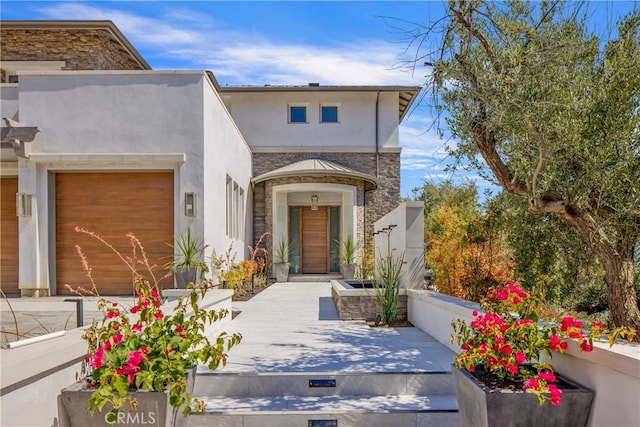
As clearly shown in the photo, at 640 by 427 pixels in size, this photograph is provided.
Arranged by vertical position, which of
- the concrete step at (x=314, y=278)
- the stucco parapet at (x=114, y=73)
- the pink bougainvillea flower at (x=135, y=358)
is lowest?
the concrete step at (x=314, y=278)

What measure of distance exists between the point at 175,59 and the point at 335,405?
35.0ft

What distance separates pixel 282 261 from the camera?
1580 centimetres

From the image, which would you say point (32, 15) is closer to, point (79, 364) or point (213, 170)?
point (213, 170)

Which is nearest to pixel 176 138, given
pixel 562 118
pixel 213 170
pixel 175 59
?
pixel 213 170

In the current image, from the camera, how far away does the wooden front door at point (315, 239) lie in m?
17.2

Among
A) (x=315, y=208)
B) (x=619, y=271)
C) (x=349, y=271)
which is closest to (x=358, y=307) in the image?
(x=619, y=271)

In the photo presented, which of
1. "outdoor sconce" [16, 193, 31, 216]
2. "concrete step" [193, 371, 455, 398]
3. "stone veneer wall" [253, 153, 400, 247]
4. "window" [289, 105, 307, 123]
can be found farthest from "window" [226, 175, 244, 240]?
"concrete step" [193, 371, 455, 398]

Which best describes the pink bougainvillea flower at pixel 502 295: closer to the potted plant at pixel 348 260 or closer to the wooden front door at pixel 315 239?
the potted plant at pixel 348 260

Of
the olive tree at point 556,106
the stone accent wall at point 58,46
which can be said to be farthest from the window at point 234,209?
the olive tree at point 556,106

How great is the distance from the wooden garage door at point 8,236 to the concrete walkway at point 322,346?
5306 millimetres

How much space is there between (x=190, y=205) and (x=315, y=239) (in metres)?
8.70

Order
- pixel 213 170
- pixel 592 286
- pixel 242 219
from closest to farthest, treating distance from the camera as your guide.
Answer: pixel 592 286 < pixel 213 170 < pixel 242 219

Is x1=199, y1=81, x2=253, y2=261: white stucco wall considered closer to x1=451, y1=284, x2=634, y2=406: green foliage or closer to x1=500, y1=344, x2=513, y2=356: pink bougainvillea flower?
x1=451, y1=284, x2=634, y2=406: green foliage

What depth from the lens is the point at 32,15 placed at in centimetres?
1241
